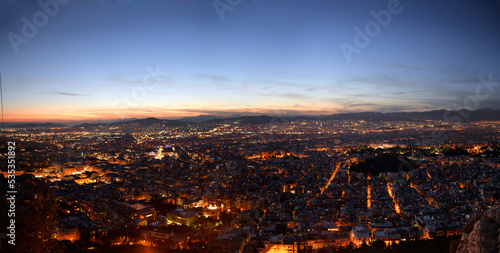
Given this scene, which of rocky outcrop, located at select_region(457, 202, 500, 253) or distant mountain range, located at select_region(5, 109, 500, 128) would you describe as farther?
distant mountain range, located at select_region(5, 109, 500, 128)

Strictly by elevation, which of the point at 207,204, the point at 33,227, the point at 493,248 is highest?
the point at 493,248

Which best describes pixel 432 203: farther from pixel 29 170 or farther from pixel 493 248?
pixel 29 170

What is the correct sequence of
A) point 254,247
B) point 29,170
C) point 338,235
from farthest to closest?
point 29,170, point 338,235, point 254,247

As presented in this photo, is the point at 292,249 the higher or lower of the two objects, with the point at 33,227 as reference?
lower

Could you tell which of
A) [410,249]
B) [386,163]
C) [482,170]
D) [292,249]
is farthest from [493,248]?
[386,163]

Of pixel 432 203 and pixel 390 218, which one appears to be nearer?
pixel 390 218

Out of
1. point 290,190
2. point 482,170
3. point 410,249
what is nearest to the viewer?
point 410,249

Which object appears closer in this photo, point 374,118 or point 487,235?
point 487,235

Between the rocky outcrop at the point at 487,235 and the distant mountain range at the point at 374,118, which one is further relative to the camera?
the distant mountain range at the point at 374,118
